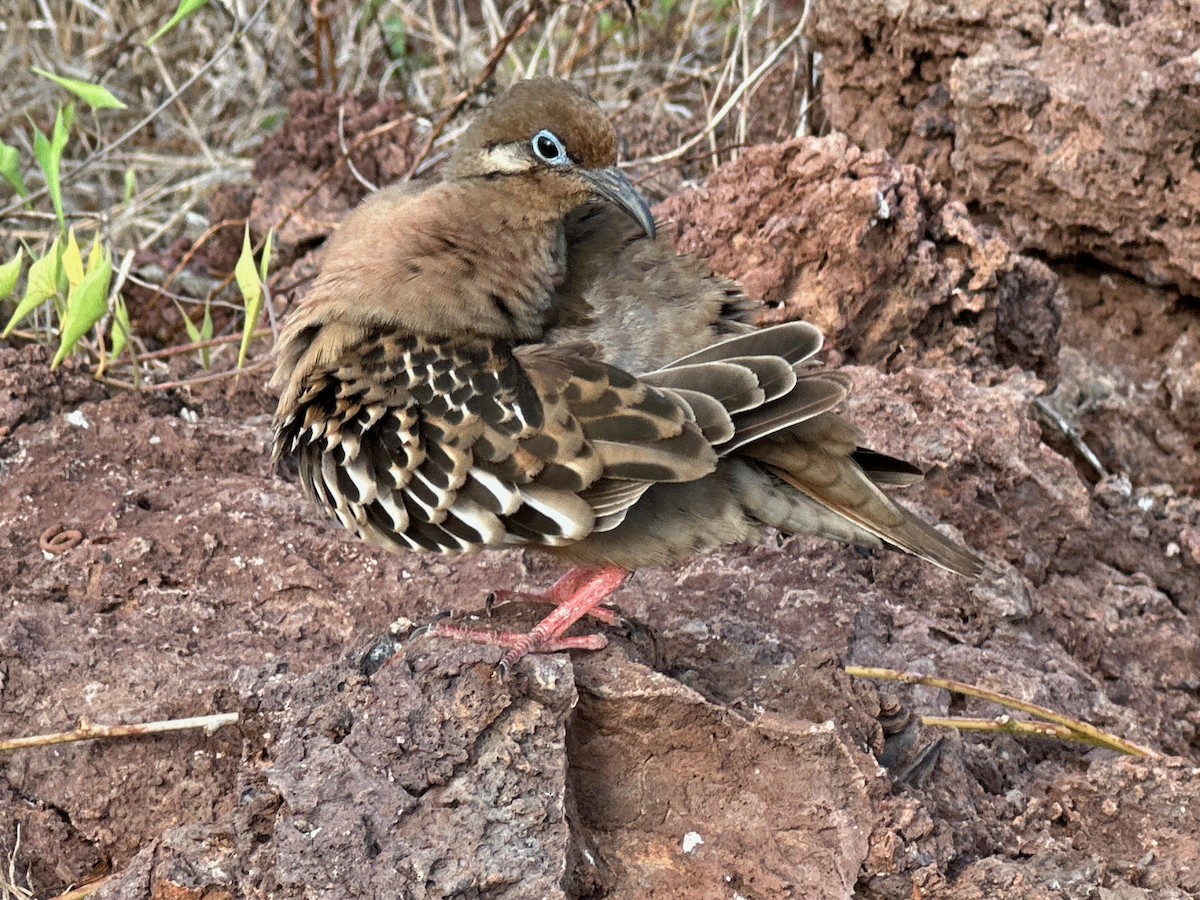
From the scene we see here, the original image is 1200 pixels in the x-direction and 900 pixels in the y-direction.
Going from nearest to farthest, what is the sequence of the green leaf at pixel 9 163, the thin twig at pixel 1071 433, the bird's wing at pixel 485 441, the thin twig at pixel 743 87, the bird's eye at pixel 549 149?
1. the bird's wing at pixel 485 441
2. the bird's eye at pixel 549 149
3. the green leaf at pixel 9 163
4. the thin twig at pixel 1071 433
5. the thin twig at pixel 743 87

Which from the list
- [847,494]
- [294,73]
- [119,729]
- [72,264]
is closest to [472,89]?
[72,264]

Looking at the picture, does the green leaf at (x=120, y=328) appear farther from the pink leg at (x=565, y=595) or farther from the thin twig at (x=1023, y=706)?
the thin twig at (x=1023, y=706)

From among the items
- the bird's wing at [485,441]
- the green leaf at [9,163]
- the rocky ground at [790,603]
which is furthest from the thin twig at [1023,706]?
the green leaf at [9,163]

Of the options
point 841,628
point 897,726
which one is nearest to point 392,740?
point 897,726

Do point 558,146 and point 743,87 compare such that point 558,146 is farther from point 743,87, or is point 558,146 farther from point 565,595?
point 743,87

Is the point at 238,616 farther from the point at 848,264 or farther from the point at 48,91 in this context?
the point at 48,91

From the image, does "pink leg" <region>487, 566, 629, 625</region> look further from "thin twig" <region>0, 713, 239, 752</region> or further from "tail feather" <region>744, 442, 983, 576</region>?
"thin twig" <region>0, 713, 239, 752</region>
